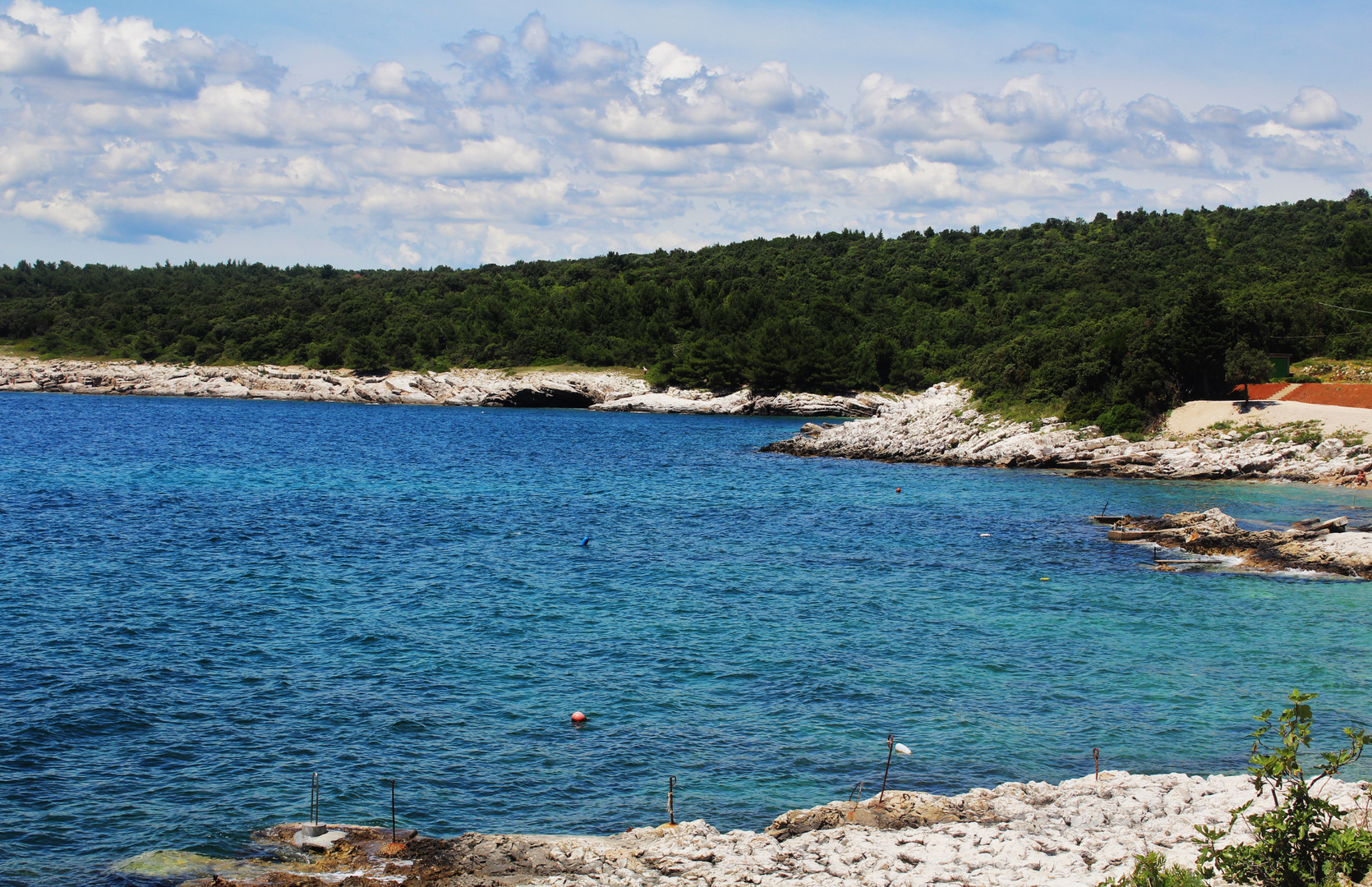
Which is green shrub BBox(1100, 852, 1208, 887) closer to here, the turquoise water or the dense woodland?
the turquoise water

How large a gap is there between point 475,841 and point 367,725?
208 inches

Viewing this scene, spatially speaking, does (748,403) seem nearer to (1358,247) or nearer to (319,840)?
(1358,247)

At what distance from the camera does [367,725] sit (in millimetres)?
17250

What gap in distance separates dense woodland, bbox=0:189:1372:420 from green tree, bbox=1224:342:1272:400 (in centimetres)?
732

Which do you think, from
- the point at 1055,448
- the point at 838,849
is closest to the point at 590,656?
the point at 838,849

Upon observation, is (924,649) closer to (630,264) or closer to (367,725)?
(367,725)

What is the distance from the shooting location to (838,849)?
12.0 metres

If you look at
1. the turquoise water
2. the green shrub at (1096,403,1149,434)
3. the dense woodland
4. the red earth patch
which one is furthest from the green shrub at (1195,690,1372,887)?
the dense woodland

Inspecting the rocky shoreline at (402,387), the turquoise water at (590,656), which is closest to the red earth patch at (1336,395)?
the turquoise water at (590,656)

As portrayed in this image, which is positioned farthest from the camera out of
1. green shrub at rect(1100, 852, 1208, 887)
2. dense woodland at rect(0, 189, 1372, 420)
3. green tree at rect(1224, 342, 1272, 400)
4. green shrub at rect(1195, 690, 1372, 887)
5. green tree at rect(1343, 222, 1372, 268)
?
green tree at rect(1343, 222, 1372, 268)

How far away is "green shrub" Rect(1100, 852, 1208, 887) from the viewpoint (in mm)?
9438

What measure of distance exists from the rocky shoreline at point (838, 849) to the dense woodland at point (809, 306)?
176 feet

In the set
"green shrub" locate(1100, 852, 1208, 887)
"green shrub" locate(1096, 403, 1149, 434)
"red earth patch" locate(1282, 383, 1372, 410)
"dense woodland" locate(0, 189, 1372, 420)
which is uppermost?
"dense woodland" locate(0, 189, 1372, 420)

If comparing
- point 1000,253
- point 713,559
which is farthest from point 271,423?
point 1000,253
